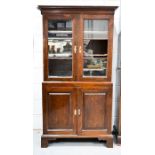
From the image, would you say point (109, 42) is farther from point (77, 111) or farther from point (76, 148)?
point (76, 148)

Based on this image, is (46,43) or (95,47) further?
(95,47)

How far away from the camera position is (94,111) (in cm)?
237

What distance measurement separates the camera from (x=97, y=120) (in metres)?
2.38

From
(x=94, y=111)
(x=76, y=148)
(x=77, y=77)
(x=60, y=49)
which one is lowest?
(x=76, y=148)

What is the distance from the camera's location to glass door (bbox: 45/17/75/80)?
234 cm

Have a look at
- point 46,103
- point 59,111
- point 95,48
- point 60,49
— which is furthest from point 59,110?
point 95,48

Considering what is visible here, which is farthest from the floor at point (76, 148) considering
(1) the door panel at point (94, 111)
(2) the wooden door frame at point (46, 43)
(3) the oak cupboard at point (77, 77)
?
(2) the wooden door frame at point (46, 43)

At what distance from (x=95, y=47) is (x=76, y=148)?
116 centimetres

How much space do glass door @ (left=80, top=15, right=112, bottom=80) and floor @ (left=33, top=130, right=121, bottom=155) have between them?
2.55 feet

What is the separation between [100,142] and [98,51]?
3.53ft

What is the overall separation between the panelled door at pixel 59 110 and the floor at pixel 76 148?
0.56 feet

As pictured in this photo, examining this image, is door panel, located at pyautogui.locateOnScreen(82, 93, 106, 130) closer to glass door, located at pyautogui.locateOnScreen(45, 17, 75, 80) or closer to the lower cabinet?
the lower cabinet

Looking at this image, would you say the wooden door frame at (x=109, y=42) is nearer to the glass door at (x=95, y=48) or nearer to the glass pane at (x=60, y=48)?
the glass door at (x=95, y=48)
